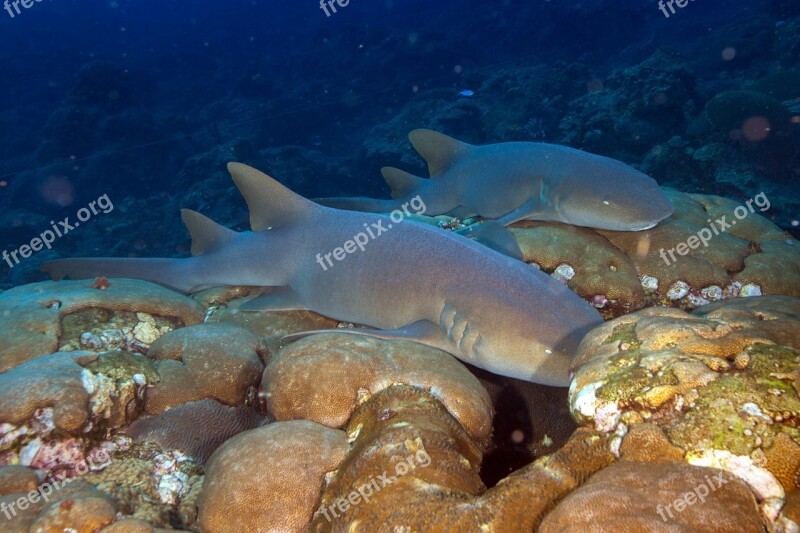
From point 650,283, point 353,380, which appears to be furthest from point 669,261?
point 353,380

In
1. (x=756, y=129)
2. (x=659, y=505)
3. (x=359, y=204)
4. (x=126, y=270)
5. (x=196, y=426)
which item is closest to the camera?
(x=659, y=505)

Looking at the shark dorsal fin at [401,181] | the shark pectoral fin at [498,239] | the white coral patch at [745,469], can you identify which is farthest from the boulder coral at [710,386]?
the shark dorsal fin at [401,181]

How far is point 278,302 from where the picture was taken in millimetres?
4527

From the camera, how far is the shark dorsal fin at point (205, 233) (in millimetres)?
5152

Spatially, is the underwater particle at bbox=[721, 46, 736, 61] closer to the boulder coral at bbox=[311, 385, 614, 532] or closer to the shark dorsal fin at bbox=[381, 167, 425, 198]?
the shark dorsal fin at bbox=[381, 167, 425, 198]

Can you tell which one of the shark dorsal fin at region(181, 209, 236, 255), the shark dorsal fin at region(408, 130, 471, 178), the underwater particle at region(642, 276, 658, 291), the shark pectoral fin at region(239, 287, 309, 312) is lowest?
the underwater particle at region(642, 276, 658, 291)

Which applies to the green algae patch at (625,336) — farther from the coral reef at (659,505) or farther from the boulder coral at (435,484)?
the coral reef at (659,505)

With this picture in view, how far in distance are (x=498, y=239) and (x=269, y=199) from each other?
94.4 inches

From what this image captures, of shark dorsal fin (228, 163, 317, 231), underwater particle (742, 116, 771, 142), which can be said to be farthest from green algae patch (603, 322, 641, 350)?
underwater particle (742, 116, 771, 142)

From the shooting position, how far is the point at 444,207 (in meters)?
6.33

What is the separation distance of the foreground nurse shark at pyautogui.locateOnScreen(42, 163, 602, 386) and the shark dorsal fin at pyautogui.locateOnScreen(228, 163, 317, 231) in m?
0.01

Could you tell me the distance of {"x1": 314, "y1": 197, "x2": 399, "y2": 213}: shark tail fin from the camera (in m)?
5.86

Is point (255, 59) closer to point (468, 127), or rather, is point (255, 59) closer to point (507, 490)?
point (468, 127)

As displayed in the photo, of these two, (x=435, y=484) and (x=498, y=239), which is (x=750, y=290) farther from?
(x=435, y=484)
